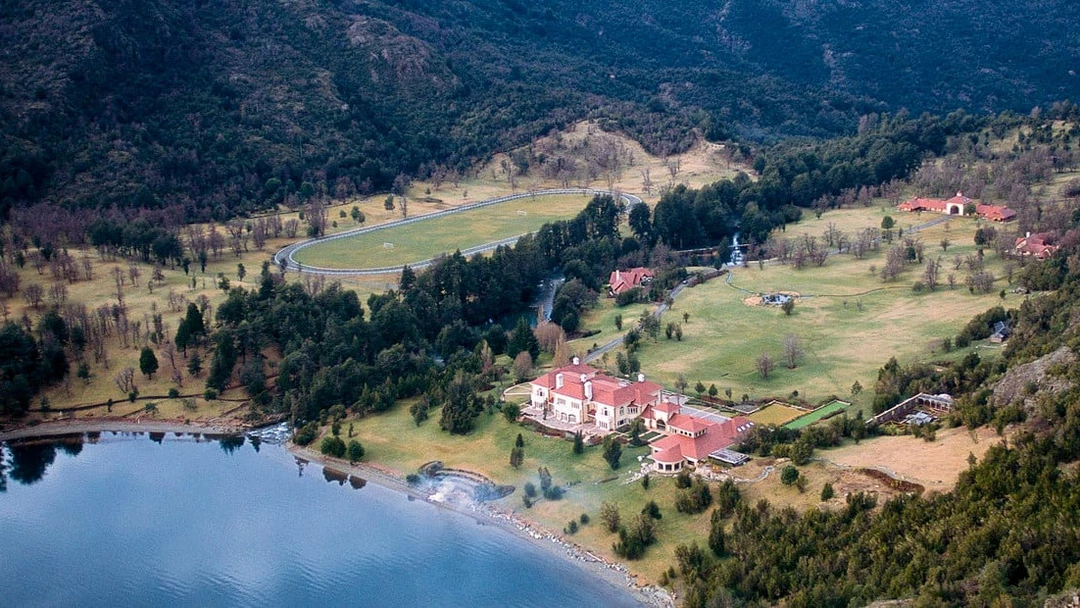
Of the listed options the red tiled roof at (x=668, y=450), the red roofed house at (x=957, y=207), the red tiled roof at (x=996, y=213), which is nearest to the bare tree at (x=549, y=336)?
the red tiled roof at (x=668, y=450)

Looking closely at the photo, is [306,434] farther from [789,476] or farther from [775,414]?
[789,476]

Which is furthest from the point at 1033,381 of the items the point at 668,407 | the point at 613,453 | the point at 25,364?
the point at 25,364

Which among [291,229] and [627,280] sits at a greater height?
[291,229]

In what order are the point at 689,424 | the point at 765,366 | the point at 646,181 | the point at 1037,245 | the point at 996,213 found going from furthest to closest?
1. the point at 646,181
2. the point at 996,213
3. the point at 1037,245
4. the point at 765,366
5. the point at 689,424

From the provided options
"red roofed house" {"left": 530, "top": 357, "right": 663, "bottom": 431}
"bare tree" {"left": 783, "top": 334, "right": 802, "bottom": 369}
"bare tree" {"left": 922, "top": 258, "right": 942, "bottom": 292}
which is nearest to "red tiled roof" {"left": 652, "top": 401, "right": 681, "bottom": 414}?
"red roofed house" {"left": 530, "top": 357, "right": 663, "bottom": 431}

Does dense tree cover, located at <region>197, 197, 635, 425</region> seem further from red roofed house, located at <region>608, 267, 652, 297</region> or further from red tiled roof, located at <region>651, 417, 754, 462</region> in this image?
red tiled roof, located at <region>651, 417, 754, 462</region>

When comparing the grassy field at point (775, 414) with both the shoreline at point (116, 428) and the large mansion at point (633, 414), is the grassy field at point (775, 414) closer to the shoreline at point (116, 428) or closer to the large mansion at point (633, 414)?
the large mansion at point (633, 414)
